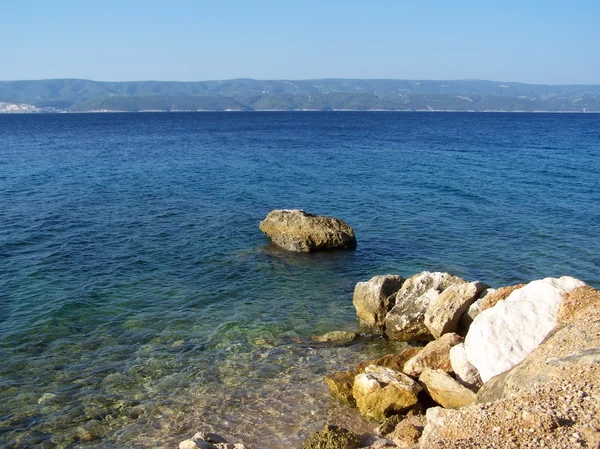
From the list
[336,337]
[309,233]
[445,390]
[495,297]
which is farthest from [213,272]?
[445,390]

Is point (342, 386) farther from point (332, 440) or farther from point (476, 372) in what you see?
point (476, 372)

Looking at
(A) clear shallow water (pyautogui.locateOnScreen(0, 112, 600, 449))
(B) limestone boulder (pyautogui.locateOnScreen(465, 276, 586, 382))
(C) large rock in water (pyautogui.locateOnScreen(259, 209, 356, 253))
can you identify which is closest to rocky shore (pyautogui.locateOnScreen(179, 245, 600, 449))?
(B) limestone boulder (pyautogui.locateOnScreen(465, 276, 586, 382))

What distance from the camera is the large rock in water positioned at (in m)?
28.5

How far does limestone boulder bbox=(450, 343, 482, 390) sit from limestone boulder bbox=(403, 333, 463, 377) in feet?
1.11

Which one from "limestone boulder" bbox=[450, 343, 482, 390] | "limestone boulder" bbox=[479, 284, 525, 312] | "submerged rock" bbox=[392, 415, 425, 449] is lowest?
"submerged rock" bbox=[392, 415, 425, 449]

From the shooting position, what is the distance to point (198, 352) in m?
17.5

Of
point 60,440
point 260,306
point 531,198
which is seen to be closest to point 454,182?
point 531,198

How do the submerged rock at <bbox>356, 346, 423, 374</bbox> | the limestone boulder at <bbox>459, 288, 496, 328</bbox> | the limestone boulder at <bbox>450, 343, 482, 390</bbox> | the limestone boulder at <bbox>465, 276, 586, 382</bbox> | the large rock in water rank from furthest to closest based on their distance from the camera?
the large rock in water < the limestone boulder at <bbox>459, 288, 496, 328</bbox> < the submerged rock at <bbox>356, 346, 423, 374</bbox> < the limestone boulder at <bbox>450, 343, 482, 390</bbox> < the limestone boulder at <bbox>465, 276, 586, 382</bbox>

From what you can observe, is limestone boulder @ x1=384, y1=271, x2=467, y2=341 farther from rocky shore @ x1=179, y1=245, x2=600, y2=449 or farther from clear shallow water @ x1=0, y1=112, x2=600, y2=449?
clear shallow water @ x1=0, y1=112, x2=600, y2=449

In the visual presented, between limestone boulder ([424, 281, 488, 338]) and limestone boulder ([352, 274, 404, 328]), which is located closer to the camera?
limestone boulder ([424, 281, 488, 338])

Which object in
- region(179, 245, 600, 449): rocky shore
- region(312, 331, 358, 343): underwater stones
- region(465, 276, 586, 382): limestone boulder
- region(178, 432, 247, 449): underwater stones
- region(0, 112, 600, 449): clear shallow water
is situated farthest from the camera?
region(312, 331, 358, 343): underwater stones

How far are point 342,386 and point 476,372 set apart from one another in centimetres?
365

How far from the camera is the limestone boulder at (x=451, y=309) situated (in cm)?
1698

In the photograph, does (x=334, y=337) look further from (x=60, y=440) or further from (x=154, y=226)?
(x=154, y=226)
